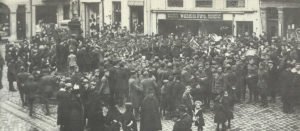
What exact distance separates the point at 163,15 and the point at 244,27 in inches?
280

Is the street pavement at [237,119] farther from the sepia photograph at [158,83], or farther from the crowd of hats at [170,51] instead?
the crowd of hats at [170,51]

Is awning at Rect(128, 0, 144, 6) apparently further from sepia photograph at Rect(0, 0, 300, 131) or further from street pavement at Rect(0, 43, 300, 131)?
street pavement at Rect(0, 43, 300, 131)

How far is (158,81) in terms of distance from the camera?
20.8 meters

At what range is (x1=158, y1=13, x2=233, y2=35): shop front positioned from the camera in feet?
125

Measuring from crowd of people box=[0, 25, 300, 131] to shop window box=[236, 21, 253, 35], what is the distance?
6993 millimetres

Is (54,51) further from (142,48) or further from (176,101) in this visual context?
(176,101)

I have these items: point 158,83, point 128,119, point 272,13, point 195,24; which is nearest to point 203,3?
point 195,24

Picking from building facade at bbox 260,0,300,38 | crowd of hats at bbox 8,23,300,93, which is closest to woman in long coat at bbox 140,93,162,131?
crowd of hats at bbox 8,23,300,93

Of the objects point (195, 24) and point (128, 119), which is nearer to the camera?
point (128, 119)

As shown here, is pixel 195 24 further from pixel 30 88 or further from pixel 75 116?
pixel 75 116

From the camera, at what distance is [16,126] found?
1912 cm

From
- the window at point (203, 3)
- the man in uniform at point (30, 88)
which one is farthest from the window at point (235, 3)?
the man in uniform at point (30, 88)

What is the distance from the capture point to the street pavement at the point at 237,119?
61.3 feet

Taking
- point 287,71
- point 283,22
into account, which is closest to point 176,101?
point 287,71
